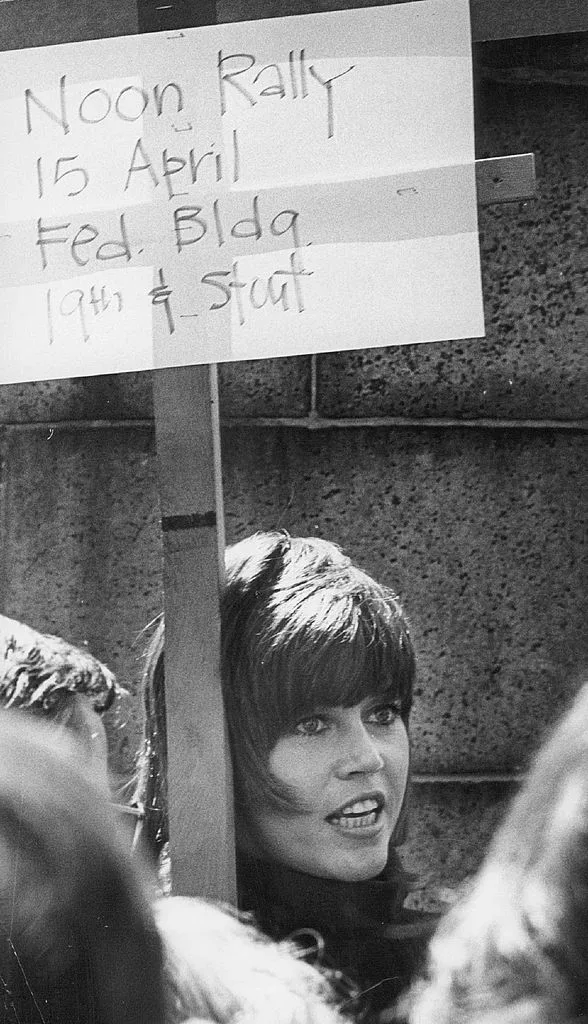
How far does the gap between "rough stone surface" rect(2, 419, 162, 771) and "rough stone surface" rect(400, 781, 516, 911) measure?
0.37 meters

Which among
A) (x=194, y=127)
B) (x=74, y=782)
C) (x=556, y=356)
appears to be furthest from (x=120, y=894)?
(x=194, y=127)

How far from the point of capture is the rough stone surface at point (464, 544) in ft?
Answer: 4.96

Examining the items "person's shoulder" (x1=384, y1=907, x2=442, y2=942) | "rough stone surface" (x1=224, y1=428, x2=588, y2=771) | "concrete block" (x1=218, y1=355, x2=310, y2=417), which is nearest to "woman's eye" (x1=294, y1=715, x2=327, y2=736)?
"rough stone surface" (x1=224, y1=428, x2=588, y2=771)

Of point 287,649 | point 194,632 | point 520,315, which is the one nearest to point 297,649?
point 287,649

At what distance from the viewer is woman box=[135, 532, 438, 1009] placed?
1.51 meters

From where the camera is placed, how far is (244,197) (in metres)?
1.56

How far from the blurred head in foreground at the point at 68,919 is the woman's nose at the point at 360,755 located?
11.5 inches

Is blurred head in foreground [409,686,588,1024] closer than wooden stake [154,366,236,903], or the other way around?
Result: blurred head in foreground [409,686,588,1024]

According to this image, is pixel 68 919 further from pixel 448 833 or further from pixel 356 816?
pixel 448 833

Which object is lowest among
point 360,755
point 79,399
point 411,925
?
point 411,925

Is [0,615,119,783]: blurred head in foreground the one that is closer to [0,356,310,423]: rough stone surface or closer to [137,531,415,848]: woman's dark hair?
[137,531,415,848]: woman's dark hair

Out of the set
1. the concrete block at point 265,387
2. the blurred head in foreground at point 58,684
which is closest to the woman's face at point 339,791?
the blurred head in foreground at point 58,684

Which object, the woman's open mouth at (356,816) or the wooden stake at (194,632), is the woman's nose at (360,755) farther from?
the wooden stake at (194,632)

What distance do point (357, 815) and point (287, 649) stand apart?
218 mm
